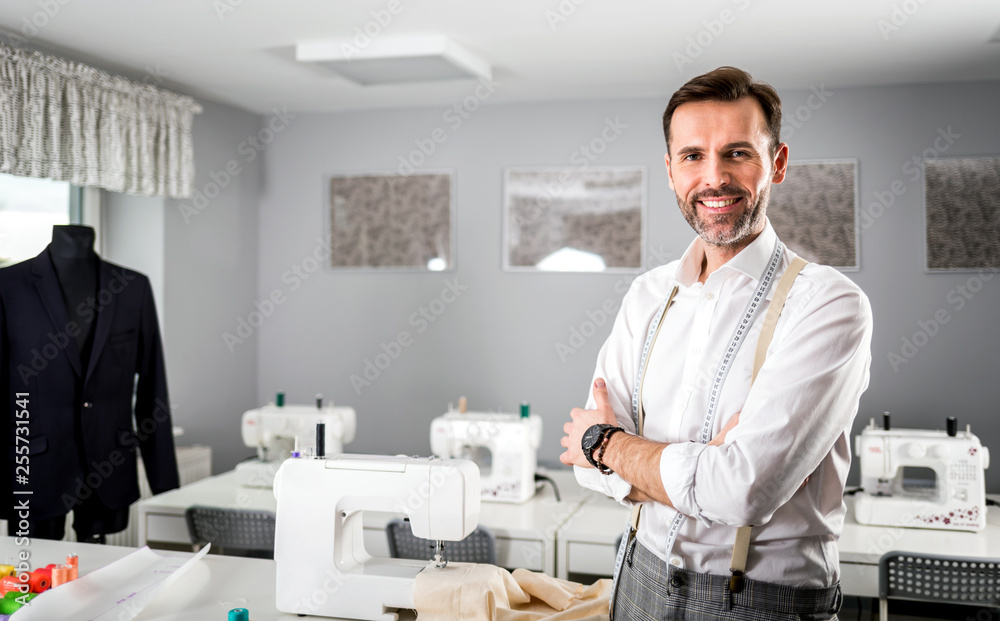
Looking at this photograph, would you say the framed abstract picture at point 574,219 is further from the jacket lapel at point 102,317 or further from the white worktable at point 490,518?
the jacket lapel at point 102,317

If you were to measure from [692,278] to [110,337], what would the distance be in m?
2.14

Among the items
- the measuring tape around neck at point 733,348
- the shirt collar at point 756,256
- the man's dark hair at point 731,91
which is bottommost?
the measuring tape around neck at point 733,348

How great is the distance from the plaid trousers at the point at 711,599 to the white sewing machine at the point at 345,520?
41cm

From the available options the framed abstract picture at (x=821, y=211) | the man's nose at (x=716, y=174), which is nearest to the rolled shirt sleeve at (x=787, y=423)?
the man's nose at (x=716, y=174)

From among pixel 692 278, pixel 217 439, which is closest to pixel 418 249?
pixel 217 439

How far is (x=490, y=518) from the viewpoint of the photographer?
272cm

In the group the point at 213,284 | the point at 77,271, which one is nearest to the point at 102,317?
the point at 77,271

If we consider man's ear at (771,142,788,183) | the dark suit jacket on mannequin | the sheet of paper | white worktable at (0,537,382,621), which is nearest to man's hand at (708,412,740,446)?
man's ear at (771,142,788,183)

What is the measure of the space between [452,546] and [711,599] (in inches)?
53.9

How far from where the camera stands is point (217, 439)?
13.2 feet

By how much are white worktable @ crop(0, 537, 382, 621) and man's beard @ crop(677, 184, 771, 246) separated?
936 millimetres

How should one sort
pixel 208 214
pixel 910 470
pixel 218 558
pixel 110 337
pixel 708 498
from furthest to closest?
pixel 208 214 → pixel 910 470 → pixel 110 337 → pixel 218 558 → pixel 708 498

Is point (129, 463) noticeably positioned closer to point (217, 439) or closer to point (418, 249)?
point (217, 439)

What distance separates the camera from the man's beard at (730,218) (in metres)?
1.32
